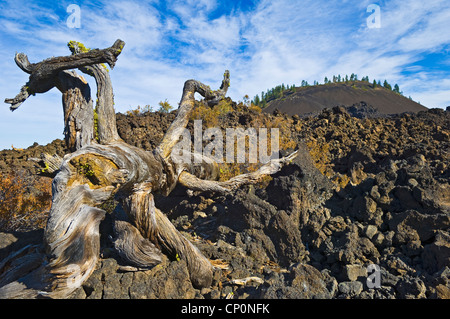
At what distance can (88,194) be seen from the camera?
3969mm

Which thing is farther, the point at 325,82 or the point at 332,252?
the point at 325,82

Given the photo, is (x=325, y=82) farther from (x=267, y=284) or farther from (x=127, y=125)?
(x=267, y=284)

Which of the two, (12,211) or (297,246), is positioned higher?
(12,211)

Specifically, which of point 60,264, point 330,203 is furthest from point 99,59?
point 330,203

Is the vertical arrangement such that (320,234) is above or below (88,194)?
below

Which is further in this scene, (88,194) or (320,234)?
(320,234)

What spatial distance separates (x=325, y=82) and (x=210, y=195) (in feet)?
221

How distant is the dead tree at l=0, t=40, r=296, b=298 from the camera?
3736mm

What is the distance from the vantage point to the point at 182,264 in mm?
4137

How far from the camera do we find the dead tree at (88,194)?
12.3 feet

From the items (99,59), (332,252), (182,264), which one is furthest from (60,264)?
(332,252)
